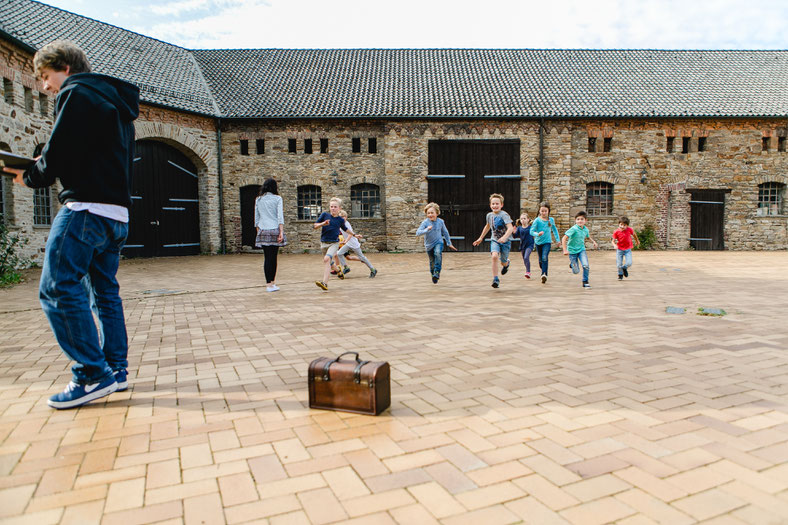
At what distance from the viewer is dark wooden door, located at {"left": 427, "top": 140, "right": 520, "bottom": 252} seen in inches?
830

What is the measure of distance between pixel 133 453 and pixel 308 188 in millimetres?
19811

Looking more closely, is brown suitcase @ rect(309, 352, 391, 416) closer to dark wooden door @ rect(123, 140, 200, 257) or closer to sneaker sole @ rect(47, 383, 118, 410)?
sneaker sole @ rect(47, 383, 118, 410)

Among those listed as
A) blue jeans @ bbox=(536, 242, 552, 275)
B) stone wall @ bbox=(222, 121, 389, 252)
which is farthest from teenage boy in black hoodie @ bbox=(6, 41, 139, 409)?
stone wall @ bbox=(222, 121, 389, 252)

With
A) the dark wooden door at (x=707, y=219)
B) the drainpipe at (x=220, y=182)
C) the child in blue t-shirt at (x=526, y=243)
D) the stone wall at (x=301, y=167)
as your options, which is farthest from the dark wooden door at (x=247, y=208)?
the dark wooden door at (x=707, y=219)

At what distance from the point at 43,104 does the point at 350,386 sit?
15.2m

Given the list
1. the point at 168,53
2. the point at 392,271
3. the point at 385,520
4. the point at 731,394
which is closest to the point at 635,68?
the point at 392,271

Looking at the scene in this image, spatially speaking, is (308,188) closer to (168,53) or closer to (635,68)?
(168,53)

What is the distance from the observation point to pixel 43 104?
1427 cm

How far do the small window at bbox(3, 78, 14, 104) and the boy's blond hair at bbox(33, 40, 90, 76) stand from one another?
12.3 metres

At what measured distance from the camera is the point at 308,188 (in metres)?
21.8

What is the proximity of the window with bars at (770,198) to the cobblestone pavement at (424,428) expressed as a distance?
20410mm

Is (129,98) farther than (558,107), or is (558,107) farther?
(558,107)

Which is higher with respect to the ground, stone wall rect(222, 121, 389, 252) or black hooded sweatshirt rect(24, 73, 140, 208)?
stone wall rect(222, 121, 389, 252)

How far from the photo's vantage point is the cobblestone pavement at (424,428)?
79.4 inches
